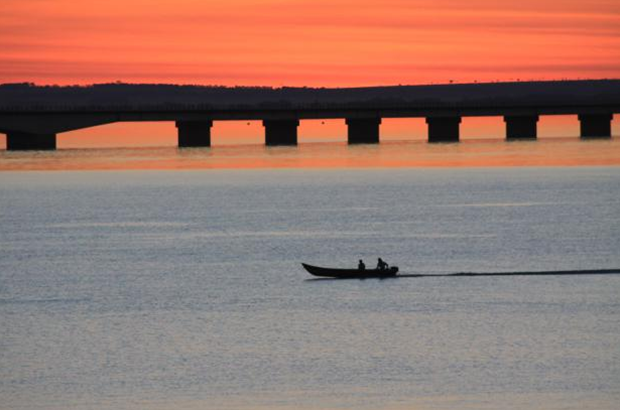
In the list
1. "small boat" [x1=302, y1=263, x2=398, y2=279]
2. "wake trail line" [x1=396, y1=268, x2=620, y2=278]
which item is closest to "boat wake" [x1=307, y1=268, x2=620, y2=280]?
"wake trail line" [x1=396, y1=268, x2=620, y2=278]

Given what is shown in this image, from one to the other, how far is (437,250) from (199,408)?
45.2 metres

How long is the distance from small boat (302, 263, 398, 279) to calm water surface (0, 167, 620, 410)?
85cm

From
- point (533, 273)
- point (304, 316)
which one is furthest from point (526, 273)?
point (304, 316)

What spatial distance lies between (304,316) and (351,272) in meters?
11.3

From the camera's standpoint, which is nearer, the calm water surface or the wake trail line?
the calm water surface

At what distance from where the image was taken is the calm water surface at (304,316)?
4300cm

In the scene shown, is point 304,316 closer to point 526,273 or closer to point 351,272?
point 351,272

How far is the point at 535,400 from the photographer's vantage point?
41.2 metres

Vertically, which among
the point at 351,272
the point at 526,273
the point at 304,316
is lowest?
the point at 304,316

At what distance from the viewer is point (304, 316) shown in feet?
188

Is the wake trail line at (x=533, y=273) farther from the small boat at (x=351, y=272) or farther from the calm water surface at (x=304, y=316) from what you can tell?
the small boat at (x=351, y=272)

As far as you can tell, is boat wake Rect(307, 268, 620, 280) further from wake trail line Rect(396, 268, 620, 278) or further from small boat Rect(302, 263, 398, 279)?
small boat Rect(302, 263, 398, 279)

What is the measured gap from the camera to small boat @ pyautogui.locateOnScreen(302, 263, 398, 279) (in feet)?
222

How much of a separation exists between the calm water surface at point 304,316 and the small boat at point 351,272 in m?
0.85
